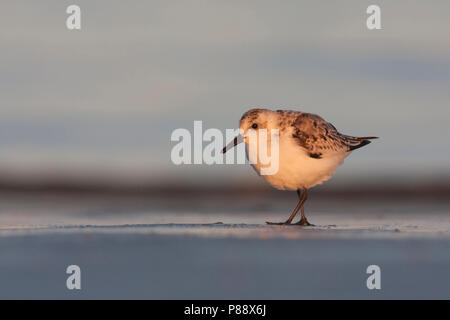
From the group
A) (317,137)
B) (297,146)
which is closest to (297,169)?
(297,146)

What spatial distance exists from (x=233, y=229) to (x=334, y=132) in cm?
273

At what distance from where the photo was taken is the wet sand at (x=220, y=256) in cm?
675

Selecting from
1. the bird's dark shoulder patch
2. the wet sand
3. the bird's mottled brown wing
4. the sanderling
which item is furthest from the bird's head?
the wet sand

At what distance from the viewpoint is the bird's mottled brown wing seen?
445 inches

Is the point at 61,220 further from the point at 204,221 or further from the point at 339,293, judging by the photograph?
the point at 339,293

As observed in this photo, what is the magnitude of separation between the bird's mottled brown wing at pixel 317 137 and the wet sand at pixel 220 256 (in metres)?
1.17

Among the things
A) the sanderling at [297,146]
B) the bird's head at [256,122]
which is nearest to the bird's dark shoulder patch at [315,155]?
the sanderling at [297,146]

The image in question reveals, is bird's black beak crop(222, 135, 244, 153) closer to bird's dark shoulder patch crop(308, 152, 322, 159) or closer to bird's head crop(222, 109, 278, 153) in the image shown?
bird's head crop(222, 109, 278, 153)

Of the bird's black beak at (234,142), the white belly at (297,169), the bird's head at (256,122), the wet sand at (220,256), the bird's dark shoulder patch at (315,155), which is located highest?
the bird's head at (256,122)

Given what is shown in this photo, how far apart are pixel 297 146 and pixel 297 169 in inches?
13.5

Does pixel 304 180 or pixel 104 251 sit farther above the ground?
pixel 304 180

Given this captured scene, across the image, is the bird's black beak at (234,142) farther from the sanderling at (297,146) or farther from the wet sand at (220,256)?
the wet sand at (220,256)
